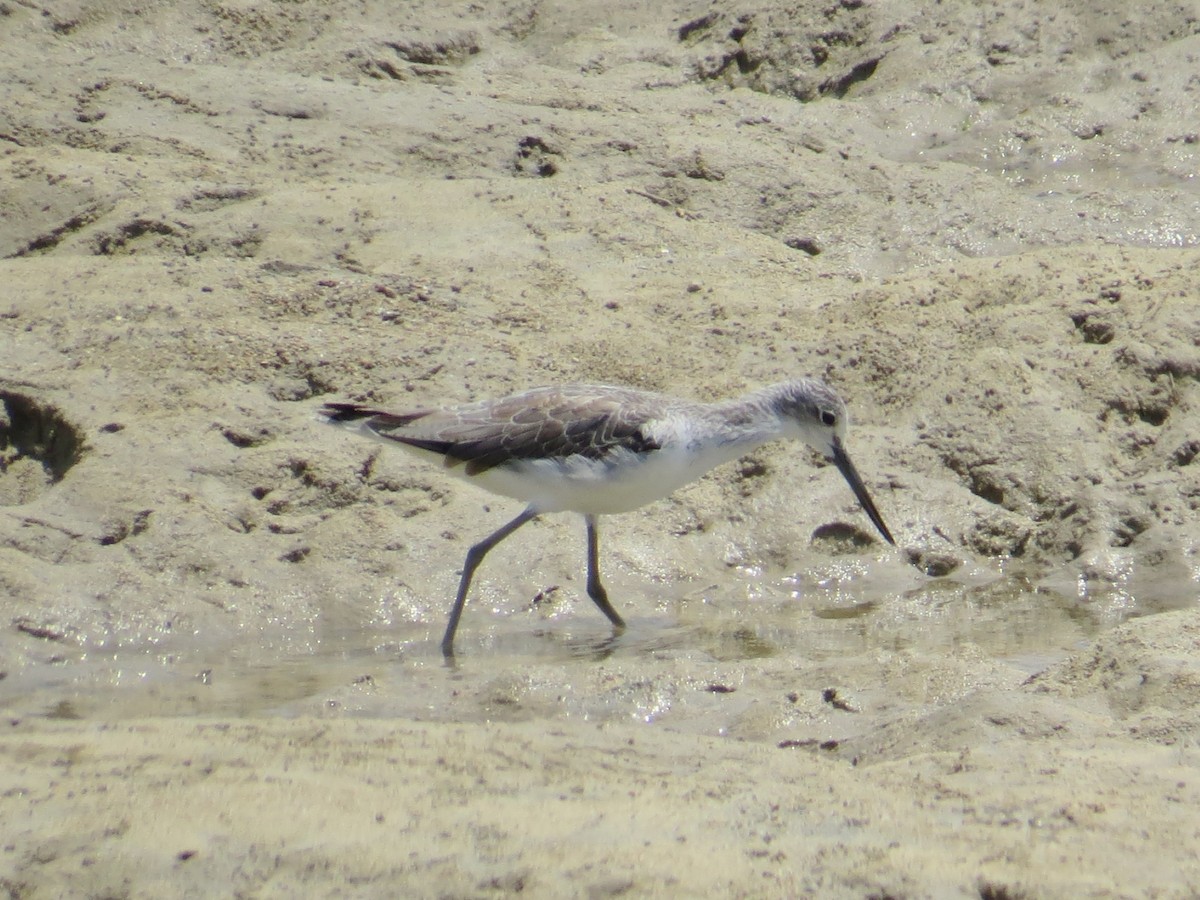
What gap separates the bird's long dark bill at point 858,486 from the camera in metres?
7.45

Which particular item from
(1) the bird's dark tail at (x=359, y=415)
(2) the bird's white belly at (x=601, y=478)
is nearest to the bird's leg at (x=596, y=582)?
(2) the bird's white belly at (x=601, y=478)

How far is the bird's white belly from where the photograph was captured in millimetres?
6855

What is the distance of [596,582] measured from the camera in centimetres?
704

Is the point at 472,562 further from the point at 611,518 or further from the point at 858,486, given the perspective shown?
the point at 858,486

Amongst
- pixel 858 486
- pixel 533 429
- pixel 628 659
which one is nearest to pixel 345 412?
pixel 533 429

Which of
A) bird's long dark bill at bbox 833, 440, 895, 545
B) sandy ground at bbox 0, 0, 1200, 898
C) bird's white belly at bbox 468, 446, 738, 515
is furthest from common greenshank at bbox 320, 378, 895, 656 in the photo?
sandy ground at bbox 0, 0, 1200, 898

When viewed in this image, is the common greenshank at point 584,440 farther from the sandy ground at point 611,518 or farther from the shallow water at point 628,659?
the sandy ground at point 611,518

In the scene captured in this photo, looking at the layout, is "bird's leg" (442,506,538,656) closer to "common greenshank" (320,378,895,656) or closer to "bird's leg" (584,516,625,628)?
"common greenshank" (320,378,895,656)

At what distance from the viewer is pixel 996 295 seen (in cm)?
872

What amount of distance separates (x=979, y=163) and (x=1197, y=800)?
7.77 meters

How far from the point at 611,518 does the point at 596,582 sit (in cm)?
76

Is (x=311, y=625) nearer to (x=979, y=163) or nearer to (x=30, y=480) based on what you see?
(x=30, y=480)

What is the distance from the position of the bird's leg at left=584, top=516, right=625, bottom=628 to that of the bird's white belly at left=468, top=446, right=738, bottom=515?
13 cm

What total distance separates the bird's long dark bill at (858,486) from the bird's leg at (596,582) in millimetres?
1225
